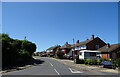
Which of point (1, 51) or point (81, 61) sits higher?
point (1, 51)

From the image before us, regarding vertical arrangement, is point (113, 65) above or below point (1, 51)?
below

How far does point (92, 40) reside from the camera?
5691cm

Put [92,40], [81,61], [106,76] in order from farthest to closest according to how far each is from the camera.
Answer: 1. [92,40]
2. [81,61]
3. [106,76]

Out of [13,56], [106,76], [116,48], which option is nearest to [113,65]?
[106,76]

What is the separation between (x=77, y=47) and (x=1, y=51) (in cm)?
4447

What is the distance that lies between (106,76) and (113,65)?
9688 mm

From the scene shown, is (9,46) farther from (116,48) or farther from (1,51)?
(116,48)

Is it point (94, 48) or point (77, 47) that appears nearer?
point (94, 48)

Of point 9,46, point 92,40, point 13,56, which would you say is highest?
point 92,40


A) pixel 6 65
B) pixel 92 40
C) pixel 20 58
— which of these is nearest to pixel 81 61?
pixel 20 58

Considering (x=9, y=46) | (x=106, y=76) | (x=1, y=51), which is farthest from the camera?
(x=9, y=46)

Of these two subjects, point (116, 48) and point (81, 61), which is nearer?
point (81, 61)

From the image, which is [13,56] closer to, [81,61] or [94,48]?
[81,61]

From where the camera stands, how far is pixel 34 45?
4947cm
